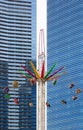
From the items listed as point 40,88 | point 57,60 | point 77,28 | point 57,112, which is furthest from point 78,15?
point 40,88

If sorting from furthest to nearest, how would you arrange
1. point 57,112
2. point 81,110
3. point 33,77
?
point 57,112 < point 81,110 < point 33,77

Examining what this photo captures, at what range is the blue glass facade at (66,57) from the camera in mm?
171000

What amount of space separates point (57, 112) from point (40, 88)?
247ft

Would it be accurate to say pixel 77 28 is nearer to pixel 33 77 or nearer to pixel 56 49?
pixel 56 49

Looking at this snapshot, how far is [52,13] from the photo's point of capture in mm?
187375

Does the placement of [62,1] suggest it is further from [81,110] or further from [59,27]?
[81,110]

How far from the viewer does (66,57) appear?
178 m

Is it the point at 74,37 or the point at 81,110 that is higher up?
the point at 74,37

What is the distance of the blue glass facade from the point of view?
171 m

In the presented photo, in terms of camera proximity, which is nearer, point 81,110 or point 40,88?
point 40,88

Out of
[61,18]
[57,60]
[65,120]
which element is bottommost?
[65,120]

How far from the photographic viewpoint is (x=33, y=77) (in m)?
103

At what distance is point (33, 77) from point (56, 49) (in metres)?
81.3

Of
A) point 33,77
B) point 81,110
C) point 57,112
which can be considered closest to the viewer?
point 33,77
